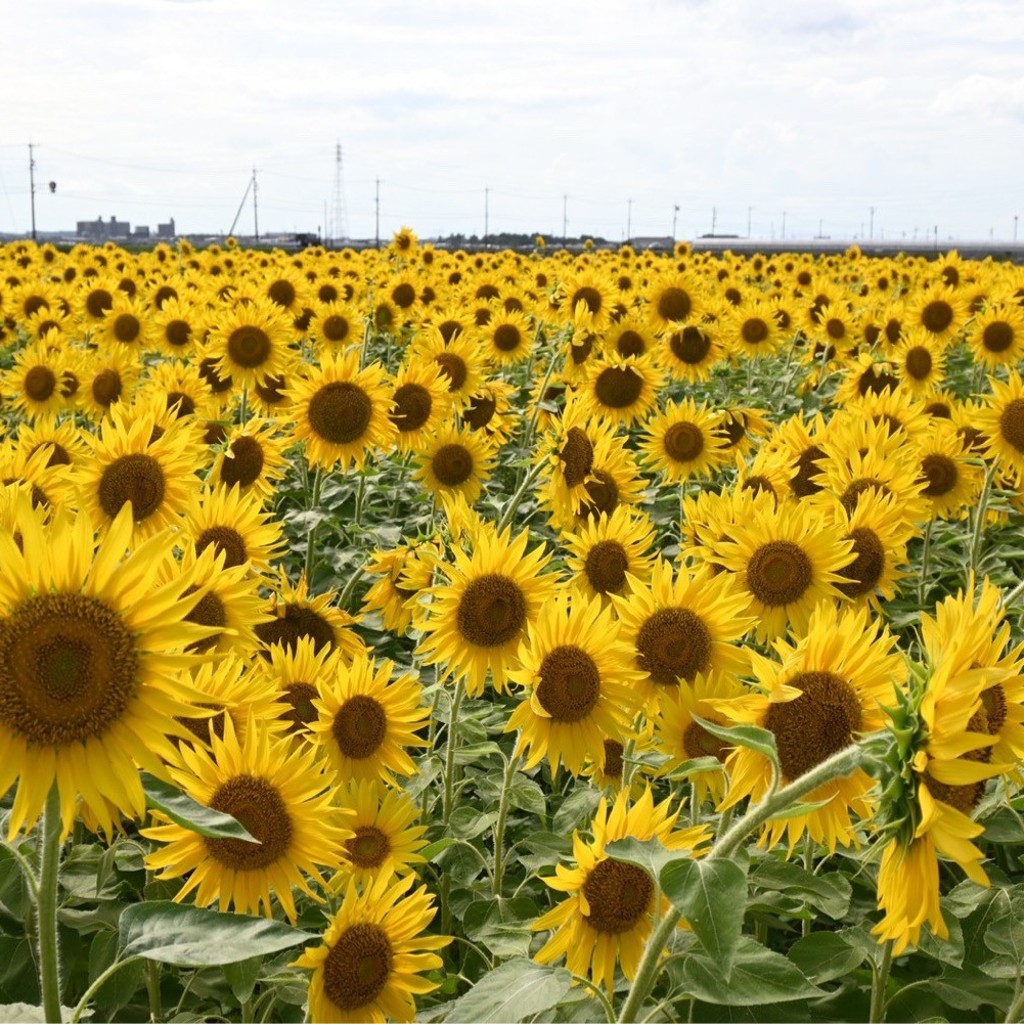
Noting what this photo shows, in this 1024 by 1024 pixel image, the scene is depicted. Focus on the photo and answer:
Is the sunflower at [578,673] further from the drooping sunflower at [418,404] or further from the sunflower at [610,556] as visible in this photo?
the drooping sunflower at [418,404]

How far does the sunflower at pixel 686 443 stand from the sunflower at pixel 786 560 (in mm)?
2526

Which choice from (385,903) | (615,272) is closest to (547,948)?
(385,903)

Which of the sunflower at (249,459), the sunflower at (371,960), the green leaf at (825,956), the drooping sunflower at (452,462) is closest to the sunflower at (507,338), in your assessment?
the drooping sunflower at (452,462)

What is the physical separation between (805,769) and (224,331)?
551cm

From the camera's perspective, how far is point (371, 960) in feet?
7.63

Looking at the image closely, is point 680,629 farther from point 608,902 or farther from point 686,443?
point 686,443

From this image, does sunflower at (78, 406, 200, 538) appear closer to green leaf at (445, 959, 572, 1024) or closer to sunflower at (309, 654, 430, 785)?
sunflower at (309, 654, 430, 785)

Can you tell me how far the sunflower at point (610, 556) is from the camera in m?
3.77

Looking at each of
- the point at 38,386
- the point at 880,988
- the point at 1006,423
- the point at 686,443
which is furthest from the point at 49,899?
the point at 38,386

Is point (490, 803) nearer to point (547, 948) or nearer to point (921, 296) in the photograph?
point (547, 948)

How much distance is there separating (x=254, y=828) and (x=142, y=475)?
191 cm

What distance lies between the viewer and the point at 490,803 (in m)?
3.68

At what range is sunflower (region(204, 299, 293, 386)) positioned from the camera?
6781 millimetres

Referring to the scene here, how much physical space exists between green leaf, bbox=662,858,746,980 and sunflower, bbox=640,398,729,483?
4.30 meters
